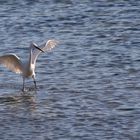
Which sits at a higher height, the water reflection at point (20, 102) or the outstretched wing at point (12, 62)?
the outstretched wing at point (12, 62)

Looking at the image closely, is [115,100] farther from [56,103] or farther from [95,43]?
[95,43]

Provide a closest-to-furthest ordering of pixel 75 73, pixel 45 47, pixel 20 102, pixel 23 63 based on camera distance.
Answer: pixel 20 102
pixel 23 63
pixel 75 73
pixel 45 47

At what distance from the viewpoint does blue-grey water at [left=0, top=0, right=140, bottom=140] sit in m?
15.2

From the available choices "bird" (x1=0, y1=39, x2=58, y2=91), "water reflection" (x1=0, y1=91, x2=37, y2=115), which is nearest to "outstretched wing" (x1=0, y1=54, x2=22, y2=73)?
"bird" (x1=0, y1=39, x2=58, y2=91)

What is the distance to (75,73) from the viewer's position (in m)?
19.0

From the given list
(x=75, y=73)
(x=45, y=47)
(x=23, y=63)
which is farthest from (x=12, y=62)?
(x=75, y=73)

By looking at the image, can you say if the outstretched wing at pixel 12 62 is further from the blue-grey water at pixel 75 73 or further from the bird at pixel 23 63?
the blue-grey water at pixel 75 73

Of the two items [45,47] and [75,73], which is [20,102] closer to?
[75,73]

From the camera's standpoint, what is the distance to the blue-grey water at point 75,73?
15227 mm

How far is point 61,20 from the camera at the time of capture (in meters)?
24.6

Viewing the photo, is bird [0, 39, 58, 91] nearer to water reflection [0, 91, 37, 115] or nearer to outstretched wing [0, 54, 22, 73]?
outstretched wing [0, 54, 22, 73]

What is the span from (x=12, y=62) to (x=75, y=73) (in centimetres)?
143

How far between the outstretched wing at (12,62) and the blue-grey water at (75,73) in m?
0.28

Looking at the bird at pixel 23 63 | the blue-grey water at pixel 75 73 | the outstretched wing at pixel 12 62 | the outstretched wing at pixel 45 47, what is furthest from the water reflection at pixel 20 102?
the outstretched wing at pixel 45 47
